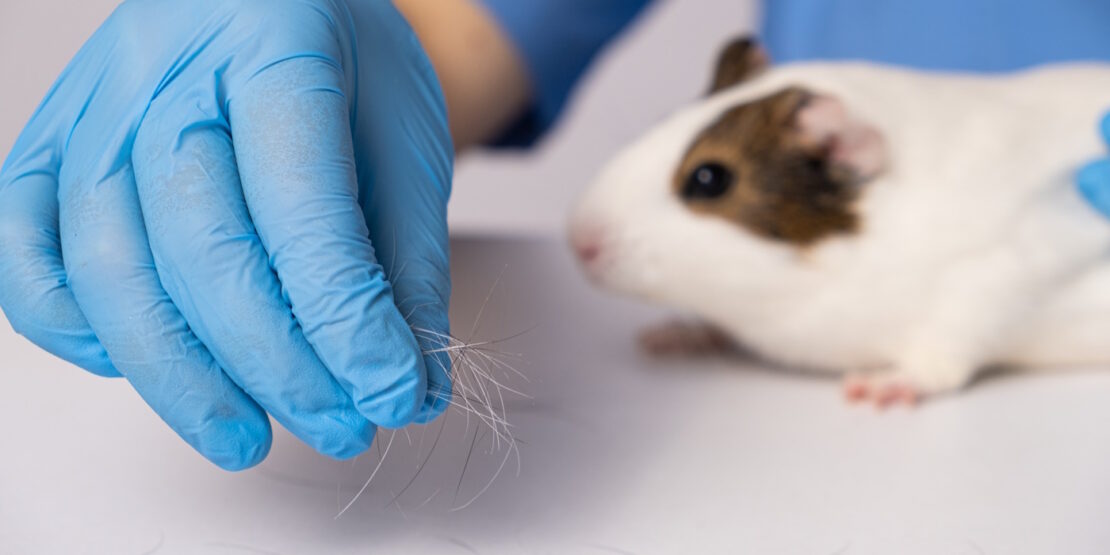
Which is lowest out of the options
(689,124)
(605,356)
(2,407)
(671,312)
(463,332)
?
(2,407)

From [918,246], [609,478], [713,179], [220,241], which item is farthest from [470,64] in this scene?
[220,241]

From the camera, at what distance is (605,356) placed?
1.99 m

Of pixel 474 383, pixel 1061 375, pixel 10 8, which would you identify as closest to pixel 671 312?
pixel 1061 375

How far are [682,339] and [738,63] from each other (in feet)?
1.80

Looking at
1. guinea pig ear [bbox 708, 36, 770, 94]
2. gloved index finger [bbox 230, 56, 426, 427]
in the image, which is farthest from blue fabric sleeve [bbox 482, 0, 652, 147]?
gloved index finger [bbox 230, 56, 426, 427]

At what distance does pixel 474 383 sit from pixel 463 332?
66mm

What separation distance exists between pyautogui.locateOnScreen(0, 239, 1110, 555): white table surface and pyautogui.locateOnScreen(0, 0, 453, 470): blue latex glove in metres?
0.16

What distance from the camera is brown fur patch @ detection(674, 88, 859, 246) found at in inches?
68.4

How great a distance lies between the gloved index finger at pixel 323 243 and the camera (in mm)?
1060

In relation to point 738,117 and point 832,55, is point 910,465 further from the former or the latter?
point 832,55

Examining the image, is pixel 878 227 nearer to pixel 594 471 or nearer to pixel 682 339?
pixel 682 339

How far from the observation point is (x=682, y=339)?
2.04 metres

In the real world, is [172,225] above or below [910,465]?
below

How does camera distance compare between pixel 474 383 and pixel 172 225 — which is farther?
pixel 474 383
